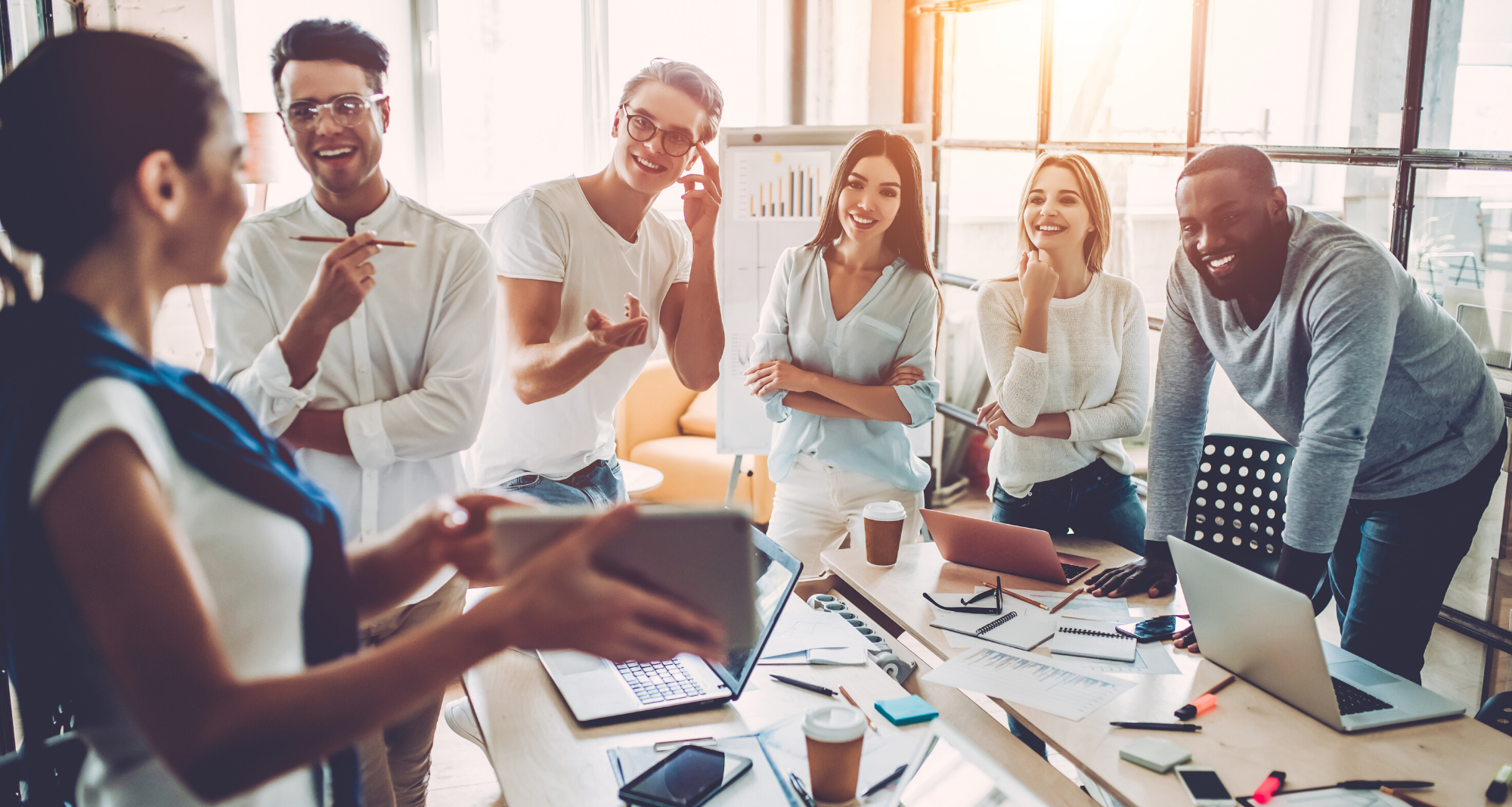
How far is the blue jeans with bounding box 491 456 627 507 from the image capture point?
2033 millimetres

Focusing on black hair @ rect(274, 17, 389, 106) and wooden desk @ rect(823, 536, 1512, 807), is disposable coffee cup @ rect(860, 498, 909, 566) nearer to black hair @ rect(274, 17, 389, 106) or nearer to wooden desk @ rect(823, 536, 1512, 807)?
wooden desk @ rect(823, 536, 1512, 807)

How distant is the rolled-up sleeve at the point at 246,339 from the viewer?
5.25 ft

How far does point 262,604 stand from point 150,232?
0.31 metres

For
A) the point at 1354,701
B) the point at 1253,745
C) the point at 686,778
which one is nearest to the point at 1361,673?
the point at 1354,701

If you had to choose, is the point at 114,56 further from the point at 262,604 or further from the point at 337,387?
the point at 337,387

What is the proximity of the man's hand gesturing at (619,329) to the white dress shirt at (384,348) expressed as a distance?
0.66 feet

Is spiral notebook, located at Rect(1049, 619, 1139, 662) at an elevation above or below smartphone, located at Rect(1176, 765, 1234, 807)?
below

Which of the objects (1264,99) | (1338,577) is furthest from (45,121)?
(1264,99)

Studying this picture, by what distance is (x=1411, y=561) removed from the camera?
1.82m

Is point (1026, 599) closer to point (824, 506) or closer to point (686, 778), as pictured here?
point (824, 506)

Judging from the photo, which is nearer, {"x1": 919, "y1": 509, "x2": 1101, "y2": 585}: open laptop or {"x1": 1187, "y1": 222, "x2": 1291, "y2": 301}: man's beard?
{"x1": 1187, "y1": 222, "x2": 1291, "y2": 301}: man's beard

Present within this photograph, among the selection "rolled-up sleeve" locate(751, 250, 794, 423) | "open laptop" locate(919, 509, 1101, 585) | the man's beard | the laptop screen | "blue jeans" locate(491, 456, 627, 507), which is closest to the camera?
the laptop screen

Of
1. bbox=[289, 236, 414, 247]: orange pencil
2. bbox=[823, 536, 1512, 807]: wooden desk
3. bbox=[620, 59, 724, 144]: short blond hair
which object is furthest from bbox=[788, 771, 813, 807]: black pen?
bbox=[620, 59, 724, 144]: short blond hair

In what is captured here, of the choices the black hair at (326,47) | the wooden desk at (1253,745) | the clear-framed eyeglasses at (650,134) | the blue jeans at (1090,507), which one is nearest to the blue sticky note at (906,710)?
the wooden desk at (1253,745)
